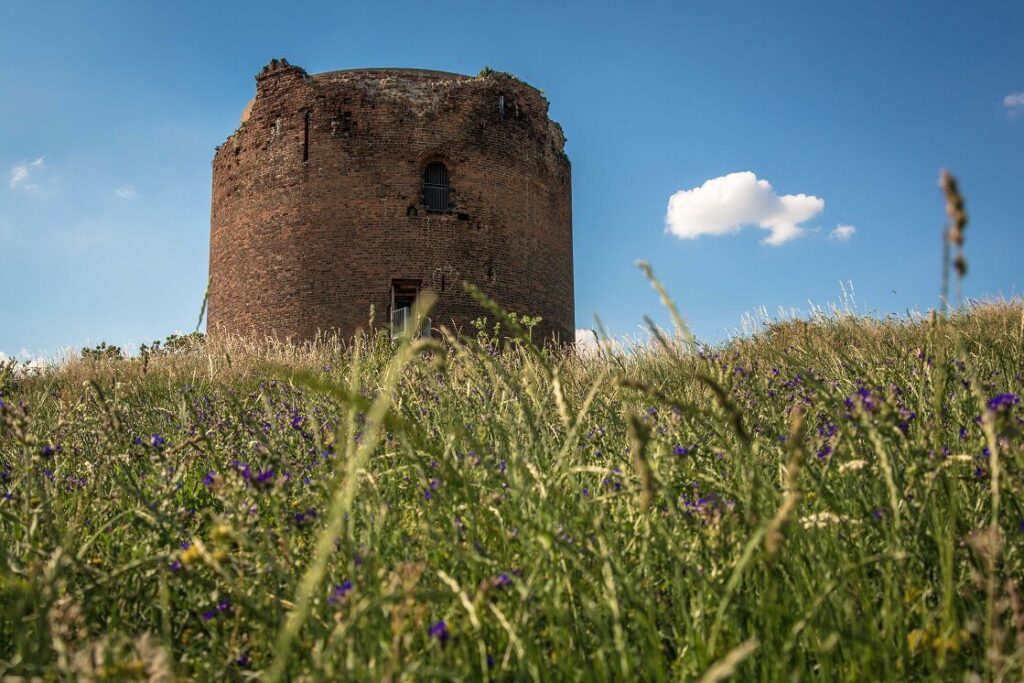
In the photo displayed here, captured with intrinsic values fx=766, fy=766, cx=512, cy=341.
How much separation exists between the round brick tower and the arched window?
0.03 metres

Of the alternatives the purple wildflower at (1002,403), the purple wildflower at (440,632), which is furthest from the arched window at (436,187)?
the purple wildflower at (440,632)

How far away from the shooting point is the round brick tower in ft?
52.0

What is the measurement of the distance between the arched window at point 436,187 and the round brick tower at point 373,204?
0.08ft

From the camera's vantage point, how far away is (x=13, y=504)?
252cm

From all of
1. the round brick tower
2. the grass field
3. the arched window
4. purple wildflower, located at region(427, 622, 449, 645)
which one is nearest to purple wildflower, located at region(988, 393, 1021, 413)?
the grass field

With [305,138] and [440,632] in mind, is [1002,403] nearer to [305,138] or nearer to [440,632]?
[440,632]

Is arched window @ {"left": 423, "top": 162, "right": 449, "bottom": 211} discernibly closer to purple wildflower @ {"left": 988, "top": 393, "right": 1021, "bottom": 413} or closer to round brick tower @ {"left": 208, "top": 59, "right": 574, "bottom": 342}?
round brick tower @ {"left": 208, "top": 59, "right": 574, "bottom": 342}

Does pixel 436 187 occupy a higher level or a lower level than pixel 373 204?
higher

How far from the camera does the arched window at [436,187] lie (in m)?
16.5

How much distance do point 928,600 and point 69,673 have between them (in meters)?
1.59

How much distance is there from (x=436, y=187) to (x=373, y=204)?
4.86 ft

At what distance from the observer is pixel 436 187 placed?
16594mm

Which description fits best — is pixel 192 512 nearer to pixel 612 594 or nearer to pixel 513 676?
pixel 513 676

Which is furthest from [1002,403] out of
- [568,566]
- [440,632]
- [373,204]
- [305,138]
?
[305,138]
